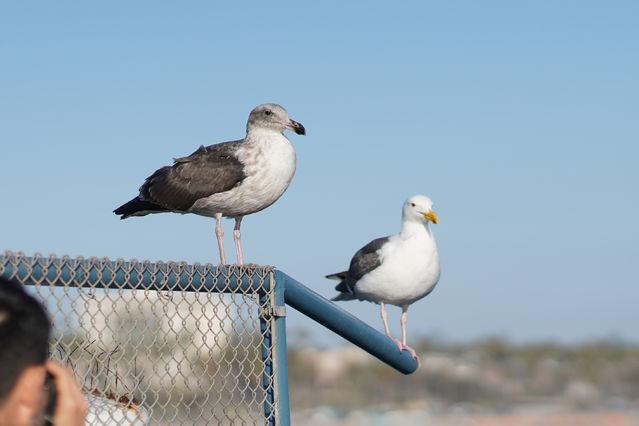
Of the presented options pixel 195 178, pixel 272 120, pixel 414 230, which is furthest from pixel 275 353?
pixel 414 230

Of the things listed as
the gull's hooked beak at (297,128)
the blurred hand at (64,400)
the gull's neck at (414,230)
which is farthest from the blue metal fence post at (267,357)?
the gull's neck at (414,230)

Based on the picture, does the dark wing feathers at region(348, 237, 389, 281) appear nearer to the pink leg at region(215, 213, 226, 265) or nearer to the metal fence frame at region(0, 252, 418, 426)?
the pink leg at region(215, 213, 226, 265)

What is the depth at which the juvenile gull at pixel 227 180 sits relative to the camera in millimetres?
7523

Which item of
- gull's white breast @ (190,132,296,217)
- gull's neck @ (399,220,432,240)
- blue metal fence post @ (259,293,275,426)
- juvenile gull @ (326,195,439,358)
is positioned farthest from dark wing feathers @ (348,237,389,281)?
blue metal fence post @ (259,293,275,426)

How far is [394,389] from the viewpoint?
1598 inches

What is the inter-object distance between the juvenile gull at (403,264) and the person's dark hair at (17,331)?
634cm

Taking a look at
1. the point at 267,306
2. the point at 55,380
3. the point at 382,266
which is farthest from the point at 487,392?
the point at 55,380

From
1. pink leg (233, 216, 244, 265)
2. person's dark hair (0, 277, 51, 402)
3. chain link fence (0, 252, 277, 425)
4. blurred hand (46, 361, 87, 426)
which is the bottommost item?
blurred hand (46, 361, 87, 426)

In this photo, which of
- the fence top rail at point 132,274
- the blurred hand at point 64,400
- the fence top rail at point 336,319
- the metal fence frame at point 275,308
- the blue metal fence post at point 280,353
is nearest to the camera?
the blurred hand at point 64,400

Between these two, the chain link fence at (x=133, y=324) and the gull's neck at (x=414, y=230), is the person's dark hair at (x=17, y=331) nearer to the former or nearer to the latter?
the chain link fence at (x=133, y=324)

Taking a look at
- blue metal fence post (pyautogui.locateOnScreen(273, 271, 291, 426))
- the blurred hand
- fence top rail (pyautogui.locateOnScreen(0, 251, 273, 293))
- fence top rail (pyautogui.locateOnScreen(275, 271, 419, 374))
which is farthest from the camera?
fence top rail (pyautogui.locateOnScreen(275, 271, 419, 374))

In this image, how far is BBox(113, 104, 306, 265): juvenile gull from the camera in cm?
752

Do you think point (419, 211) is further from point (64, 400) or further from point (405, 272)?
point (64, 400)

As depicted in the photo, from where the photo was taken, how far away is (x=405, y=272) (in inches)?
336
